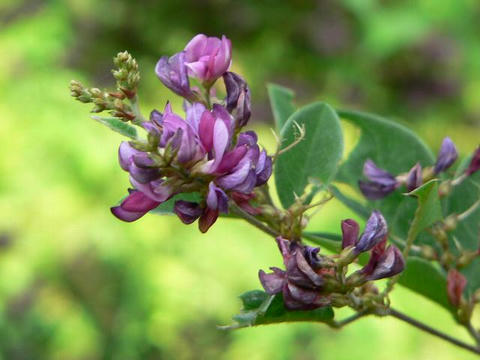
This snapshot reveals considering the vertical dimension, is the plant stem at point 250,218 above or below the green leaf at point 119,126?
below

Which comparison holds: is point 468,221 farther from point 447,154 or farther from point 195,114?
point 195,114

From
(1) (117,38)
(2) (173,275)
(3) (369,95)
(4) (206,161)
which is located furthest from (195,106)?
(1) (117,38)

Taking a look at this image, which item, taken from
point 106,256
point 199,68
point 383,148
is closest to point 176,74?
point 199,68

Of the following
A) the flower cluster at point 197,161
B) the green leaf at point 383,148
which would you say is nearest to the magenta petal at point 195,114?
the flower cluster at point 197,161

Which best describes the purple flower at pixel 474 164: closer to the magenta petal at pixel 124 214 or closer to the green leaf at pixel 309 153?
the green leaf at pixel 309 153

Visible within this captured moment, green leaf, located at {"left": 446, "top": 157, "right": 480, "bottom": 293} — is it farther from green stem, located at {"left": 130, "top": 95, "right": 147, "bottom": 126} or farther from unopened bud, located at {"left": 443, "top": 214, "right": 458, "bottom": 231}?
green stem, located at {"left": 130, "top": 95, "right": 147, "bottom": 126}

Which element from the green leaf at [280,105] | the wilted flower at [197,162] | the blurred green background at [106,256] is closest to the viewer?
the wilted flower at [197,162]

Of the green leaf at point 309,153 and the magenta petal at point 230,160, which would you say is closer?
the magenta petal at point 230,160
